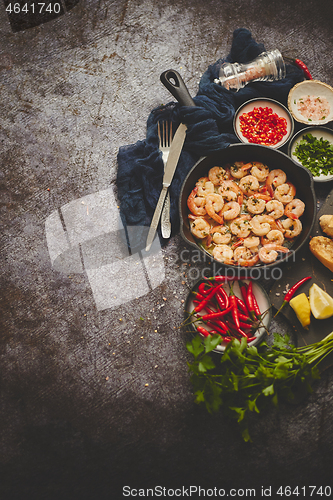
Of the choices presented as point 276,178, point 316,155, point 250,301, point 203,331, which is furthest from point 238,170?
point 203,331

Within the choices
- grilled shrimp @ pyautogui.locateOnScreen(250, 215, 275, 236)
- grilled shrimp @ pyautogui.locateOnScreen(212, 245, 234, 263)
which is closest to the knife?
grilled shrimp @ pyautogui.locateOnScreen(212, 245, 234, 263)

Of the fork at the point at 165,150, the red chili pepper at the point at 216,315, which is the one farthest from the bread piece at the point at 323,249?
the fork at the point at 165,150

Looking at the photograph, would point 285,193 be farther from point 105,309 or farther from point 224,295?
point 105,309

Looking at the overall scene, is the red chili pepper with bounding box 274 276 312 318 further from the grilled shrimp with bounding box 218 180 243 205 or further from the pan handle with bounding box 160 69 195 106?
the pan handle with bounding box 160 69 195 106

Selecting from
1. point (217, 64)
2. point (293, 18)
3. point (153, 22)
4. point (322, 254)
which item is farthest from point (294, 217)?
point (153, 22)

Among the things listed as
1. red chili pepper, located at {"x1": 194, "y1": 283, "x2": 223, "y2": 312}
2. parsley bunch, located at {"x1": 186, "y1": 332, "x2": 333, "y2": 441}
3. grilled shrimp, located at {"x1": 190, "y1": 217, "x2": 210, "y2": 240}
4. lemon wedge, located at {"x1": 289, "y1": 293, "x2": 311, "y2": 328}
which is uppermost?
grilled shrimp, located at {"x1": 190, "y1": 217, "x2": 210, "y2": 240}

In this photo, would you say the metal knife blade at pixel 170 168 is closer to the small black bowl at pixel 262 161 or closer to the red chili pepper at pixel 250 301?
the small black bowl at pixel 262 161
